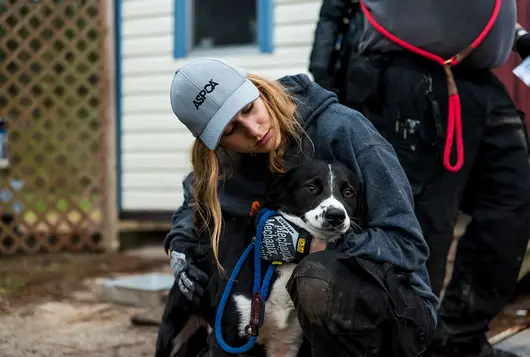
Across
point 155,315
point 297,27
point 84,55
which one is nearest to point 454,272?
point 155,315

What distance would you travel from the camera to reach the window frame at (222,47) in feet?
17.9

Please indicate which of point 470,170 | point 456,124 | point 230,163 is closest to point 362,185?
point 230,163

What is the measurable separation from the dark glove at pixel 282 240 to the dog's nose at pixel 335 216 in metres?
0.13

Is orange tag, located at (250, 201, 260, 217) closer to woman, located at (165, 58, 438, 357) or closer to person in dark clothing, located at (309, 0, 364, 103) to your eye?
woman, located at (165, 58, 438, 357)

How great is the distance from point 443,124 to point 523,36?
49 cm

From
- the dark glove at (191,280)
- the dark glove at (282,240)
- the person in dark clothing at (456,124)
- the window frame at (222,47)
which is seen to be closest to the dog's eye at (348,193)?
the dark glove at (282,240)

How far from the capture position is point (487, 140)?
2484mm

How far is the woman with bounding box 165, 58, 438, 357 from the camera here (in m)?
1.76

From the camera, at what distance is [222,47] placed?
5.71 m

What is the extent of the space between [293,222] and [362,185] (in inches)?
8.2

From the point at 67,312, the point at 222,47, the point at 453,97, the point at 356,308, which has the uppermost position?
the point at 453,97

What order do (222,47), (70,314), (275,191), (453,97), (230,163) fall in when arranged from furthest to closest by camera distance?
(222,47) < (70,314) < (453,97) < (230,163) < (275,191)

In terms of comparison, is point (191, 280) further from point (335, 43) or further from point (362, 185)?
point (335, 43)

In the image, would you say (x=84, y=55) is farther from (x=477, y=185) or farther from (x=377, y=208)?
(x=377, y=208)
